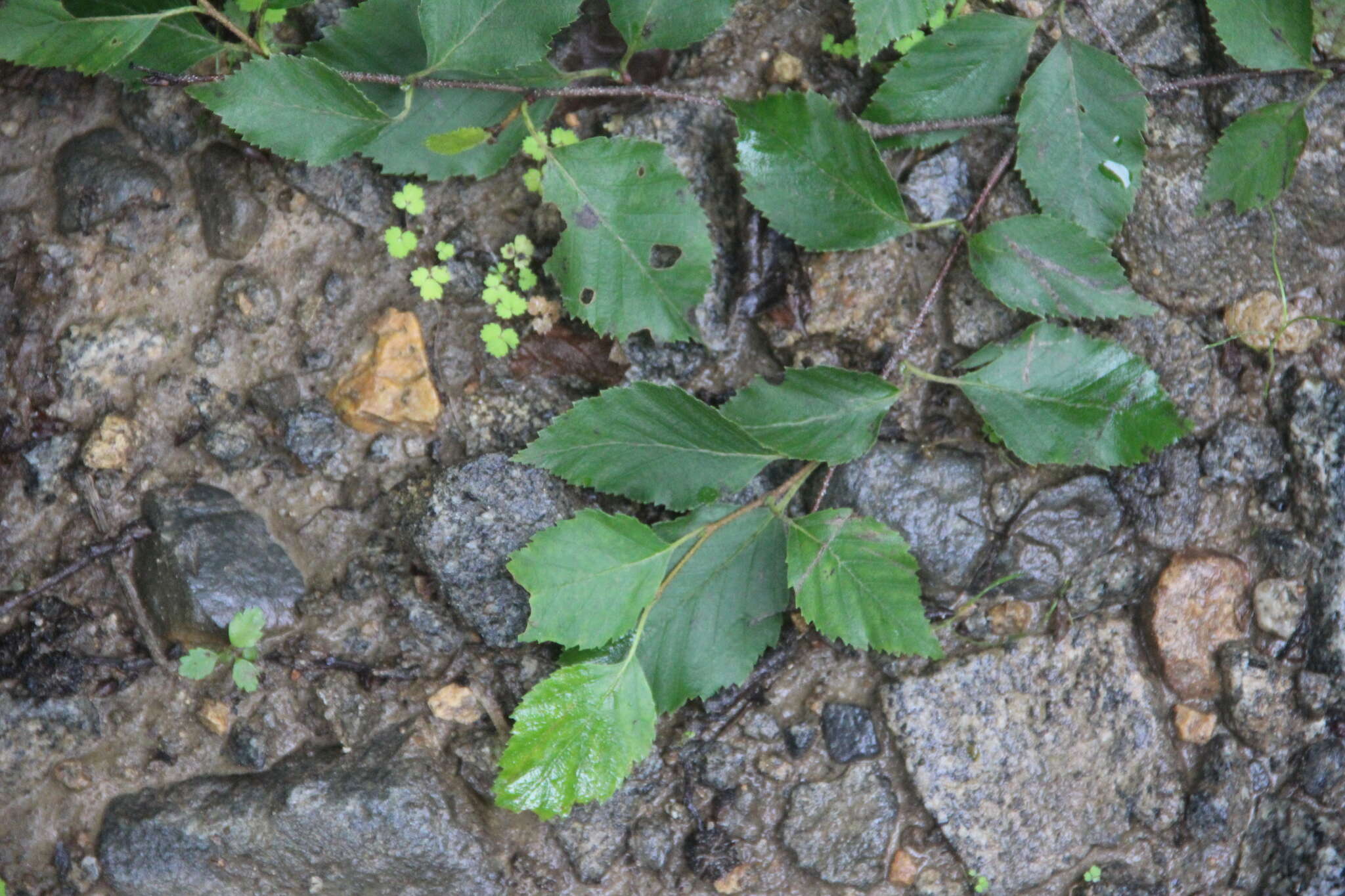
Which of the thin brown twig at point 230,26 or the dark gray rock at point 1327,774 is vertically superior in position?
the thin brown twig at point 230,26

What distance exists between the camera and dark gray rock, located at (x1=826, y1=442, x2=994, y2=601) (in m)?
2.76

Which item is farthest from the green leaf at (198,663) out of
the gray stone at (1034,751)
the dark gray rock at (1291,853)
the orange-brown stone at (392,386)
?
the dark gray rock at (1291,853)

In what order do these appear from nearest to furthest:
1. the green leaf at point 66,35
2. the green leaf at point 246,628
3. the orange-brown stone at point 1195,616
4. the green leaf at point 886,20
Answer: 1. the green leaf at point 66,35
2. the green leaf at point 886,20
3. the green leaf at point 246,628
4. the orange-brown stone at point 1195,616

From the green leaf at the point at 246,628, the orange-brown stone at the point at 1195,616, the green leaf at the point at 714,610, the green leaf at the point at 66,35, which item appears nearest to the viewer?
the green leaf at the point at 66,35

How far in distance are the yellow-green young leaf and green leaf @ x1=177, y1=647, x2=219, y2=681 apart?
4.99 ft

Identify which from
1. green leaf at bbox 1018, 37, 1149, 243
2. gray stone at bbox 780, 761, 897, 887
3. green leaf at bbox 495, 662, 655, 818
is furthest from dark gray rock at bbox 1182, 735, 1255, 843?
green leaf at bbox 495, 662, 655, 818

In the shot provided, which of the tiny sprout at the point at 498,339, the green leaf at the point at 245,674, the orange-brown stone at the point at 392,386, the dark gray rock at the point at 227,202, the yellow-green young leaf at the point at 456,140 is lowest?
the green leaf at the point at 245,674

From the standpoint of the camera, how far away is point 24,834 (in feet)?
9.12

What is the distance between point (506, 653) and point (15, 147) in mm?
2011

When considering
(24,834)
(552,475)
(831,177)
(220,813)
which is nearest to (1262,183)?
(831,177)

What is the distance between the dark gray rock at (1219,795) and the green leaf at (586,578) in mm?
1722

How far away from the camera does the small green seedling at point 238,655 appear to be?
274 cm

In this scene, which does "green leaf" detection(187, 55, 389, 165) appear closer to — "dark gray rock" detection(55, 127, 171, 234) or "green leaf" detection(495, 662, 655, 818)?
"dark gray rock" detection(55, 127, 171, 234)

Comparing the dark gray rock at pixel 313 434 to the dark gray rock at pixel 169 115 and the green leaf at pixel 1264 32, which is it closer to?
the dark gray rock at pixel 169 115
